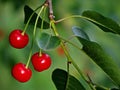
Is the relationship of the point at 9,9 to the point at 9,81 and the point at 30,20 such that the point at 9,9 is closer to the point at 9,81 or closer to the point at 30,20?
the point at 9,81

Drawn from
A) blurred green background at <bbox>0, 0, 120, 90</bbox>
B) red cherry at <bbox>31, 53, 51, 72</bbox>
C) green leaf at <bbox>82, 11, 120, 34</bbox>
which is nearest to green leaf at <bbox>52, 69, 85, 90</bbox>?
red cherry at <bbox>31, 53, 51, 72</bbox>

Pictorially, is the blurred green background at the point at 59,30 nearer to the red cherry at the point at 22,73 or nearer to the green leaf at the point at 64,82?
the red cherry at the point at 22,73

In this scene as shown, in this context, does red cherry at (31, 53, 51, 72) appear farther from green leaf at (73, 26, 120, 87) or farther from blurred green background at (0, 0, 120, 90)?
blurred green background at (0, 0, 120, 90)

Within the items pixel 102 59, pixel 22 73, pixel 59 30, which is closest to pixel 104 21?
pixel 102 59

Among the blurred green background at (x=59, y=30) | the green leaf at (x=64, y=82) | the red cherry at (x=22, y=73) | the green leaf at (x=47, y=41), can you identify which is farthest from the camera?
the blurred green background at (x=59, y=30)

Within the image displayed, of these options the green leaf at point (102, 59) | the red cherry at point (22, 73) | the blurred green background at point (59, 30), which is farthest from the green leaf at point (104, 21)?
the blurred green background at point (59, 30)
